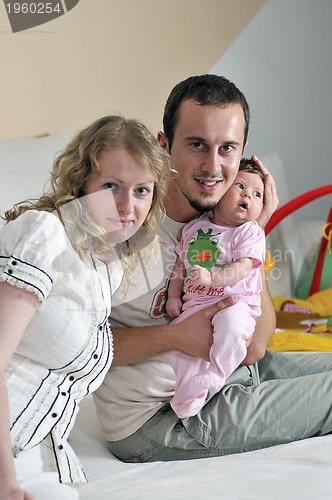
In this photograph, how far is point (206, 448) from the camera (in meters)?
1.59

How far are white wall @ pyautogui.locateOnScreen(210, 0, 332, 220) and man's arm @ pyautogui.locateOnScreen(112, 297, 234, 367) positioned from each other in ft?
6.30

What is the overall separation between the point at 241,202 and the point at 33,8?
1.31m

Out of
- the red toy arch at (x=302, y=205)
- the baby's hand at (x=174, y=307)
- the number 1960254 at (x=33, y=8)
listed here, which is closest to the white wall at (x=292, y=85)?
the red toy arch at (x=302, y=205)

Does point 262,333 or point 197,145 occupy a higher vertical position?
point 197,145

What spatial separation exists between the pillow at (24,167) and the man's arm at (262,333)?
77 centimetres

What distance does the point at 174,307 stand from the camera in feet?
5.50

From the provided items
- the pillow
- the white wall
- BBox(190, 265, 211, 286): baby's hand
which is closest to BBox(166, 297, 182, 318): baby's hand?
BBox(190, 265, 211, 286): baby's hand

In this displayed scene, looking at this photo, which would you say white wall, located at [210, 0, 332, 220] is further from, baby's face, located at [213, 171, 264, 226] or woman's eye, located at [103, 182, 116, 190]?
woman's eye, located at [103, 182, 116, 190]

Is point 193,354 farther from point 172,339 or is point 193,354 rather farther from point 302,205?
point 302,205

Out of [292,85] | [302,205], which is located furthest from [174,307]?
[292,85]

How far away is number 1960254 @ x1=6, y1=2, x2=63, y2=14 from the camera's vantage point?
255cm

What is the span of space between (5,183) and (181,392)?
3.24 ft

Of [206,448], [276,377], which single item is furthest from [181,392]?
[276,377]

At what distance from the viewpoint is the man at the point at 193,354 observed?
1587mm
